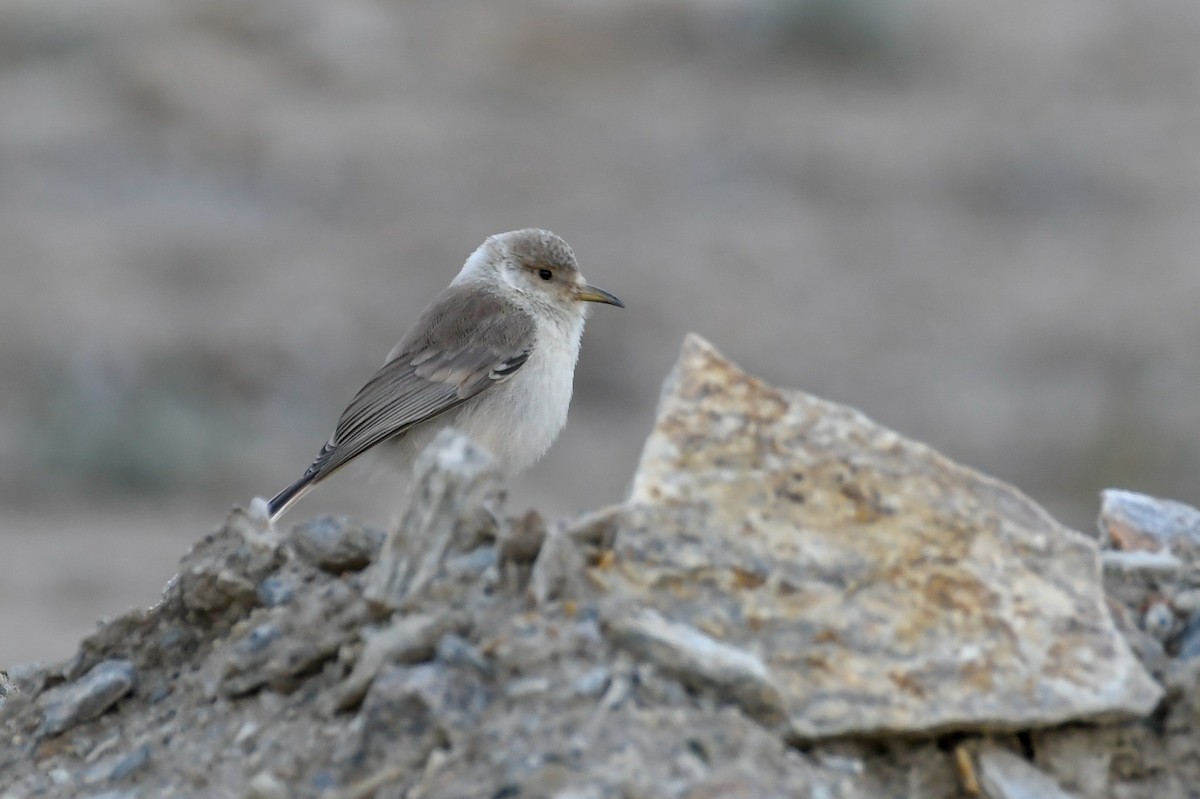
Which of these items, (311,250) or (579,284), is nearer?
(579,284)

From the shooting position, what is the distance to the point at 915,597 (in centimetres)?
413

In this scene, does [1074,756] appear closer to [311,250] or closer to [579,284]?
[579,284]

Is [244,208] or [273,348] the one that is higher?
[244,208]

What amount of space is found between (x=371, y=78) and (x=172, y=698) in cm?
2246

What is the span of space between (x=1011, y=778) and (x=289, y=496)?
4.46 metres

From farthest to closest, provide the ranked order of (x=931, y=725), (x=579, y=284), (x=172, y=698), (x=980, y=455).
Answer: (x=980, y=455) → (x=579, y=284) → (x=172, y=698) → (x=931, y=725)

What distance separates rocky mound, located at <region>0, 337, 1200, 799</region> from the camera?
382 cm

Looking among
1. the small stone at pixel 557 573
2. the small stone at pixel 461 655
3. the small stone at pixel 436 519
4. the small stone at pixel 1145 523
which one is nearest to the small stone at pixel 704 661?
the small stone at pixel 557 573

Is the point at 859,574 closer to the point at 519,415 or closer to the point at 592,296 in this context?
the point at 519,415

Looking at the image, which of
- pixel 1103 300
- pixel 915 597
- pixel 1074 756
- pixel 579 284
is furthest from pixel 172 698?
pixel 1103 300

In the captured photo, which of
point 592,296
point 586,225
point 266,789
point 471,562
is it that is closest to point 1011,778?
point 471,562

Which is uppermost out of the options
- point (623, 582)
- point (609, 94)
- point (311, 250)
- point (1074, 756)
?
point (609, 94)

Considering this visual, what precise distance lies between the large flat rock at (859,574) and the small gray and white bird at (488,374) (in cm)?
342

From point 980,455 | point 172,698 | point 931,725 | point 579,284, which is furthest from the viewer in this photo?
point 980,455
